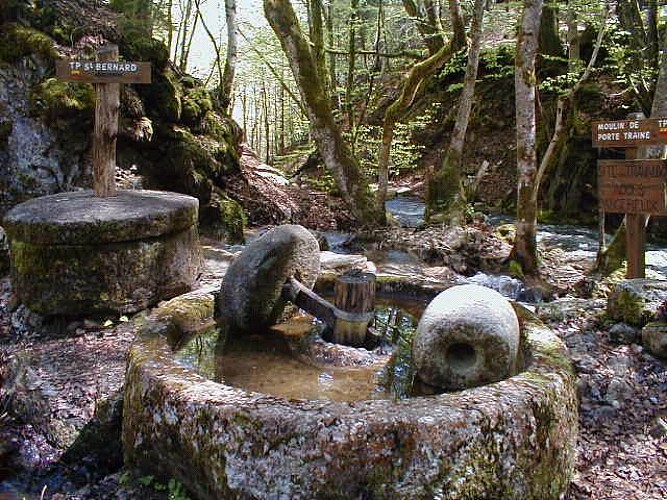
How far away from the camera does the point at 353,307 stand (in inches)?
172

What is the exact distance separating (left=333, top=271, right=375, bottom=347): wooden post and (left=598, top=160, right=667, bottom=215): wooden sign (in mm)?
3290

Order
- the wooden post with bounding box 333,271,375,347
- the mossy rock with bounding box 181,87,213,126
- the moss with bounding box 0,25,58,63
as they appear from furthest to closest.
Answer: the mossy rock with bounding box 181,87,213,126, the moss with bounding box 0,25,58,63, the wooden post with bounding box 333,271,375,347

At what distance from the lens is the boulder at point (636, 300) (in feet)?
17.0

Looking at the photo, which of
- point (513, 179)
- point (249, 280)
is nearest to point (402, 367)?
point (249, 280)

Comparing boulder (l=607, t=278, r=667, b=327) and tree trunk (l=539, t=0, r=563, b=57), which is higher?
tree trunk (l=539, t=0, r=563, b=57)

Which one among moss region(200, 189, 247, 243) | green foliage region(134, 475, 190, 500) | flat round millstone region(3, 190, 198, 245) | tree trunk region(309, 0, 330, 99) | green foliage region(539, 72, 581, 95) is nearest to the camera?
green foliage region(134, 475, 190, 500)

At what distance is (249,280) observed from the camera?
15.1 feet

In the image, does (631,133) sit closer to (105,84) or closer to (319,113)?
(319,113)

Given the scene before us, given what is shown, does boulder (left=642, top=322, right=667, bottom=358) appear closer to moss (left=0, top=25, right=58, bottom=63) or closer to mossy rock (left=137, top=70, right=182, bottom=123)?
mossy rock (left=137, top=70, right=182, bottom=123)

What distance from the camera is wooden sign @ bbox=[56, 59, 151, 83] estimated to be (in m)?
6.10

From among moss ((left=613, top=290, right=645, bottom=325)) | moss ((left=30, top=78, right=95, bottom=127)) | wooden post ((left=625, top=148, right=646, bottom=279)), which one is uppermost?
moss ((left=30, top=78, right=95, bottom=127))

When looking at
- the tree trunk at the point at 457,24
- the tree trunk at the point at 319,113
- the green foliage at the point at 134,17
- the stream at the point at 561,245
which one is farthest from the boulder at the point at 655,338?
the green foliage at the point at 134,17

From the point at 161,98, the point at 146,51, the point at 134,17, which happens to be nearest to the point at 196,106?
the point at 161,98

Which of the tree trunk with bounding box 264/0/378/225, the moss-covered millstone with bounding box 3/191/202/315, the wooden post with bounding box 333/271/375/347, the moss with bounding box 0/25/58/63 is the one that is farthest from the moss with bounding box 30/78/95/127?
the wooden post with bounding box 333/271/375/347
